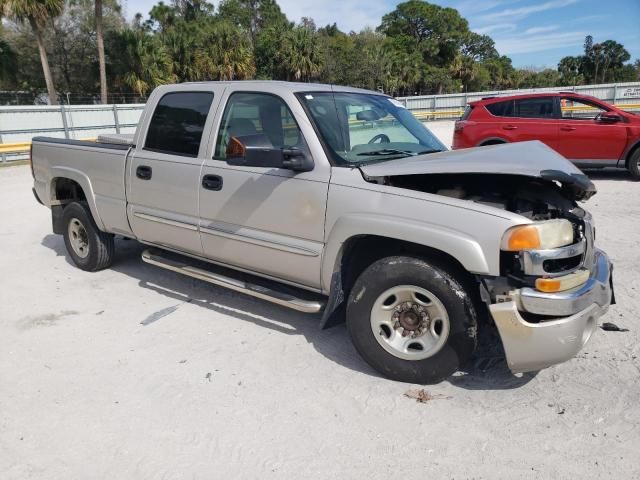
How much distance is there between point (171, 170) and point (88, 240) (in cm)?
183

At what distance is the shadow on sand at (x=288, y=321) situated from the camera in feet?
11.2

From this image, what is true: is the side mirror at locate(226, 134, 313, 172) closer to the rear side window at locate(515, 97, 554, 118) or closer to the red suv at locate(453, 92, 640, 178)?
the red suv at locate(453, 92, 640, 178)

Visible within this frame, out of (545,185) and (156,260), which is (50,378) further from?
(545,185)

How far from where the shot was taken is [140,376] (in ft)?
11.5

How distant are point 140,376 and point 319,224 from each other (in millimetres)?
1596

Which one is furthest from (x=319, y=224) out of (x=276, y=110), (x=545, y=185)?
(x=545, y=185)

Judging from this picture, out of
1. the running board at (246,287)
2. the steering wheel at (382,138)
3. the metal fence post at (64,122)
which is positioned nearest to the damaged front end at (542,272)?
the steering wheel at (382,138)

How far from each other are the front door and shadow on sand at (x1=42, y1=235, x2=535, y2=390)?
55 centimetres

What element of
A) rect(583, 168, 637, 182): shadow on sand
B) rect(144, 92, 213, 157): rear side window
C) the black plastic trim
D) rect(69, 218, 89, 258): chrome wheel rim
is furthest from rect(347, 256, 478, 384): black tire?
rect(583, 168, 637, 182): shadow on sand

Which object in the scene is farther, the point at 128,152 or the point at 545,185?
the point at 128,152

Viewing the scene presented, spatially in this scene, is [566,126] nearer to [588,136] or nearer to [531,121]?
[588,136]

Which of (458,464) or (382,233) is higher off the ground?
(382,233)

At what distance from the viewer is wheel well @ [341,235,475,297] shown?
3154 mm

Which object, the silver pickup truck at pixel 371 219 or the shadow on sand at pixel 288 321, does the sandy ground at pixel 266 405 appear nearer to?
the shadow on sand at pixel 288 321
